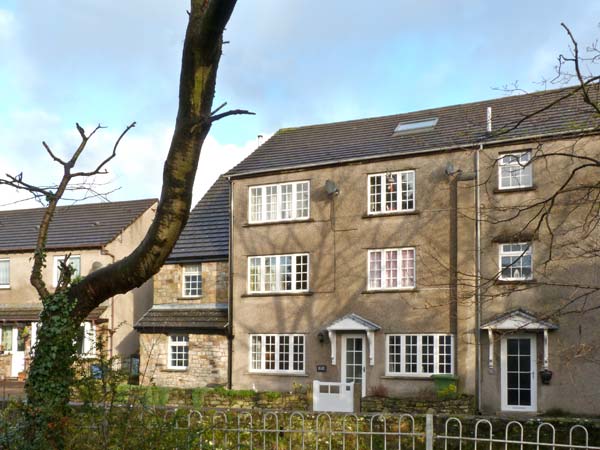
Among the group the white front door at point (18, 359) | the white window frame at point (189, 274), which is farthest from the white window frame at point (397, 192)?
the white front door at point (18, 359)

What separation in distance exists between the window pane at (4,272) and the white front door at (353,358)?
2019cm

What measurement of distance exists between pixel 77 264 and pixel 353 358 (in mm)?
16655

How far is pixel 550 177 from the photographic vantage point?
2434 centimetres

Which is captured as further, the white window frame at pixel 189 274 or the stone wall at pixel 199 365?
the white window frame at pixel 189 274

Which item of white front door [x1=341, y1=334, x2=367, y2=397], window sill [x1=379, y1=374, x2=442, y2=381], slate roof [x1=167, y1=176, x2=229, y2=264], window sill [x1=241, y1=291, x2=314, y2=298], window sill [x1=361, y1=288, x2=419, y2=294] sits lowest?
window sill [x1=379, y1=374, x2=442, y2=381]

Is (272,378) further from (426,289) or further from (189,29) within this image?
(189,29)

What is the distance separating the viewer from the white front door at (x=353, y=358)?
2719 centimetres

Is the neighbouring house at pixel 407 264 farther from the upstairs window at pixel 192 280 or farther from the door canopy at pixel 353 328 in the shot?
the upstairs window at pixel 192 280

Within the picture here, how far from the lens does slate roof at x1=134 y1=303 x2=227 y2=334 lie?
30388 millimetres

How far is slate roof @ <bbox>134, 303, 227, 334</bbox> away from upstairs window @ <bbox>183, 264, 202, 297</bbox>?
664mm

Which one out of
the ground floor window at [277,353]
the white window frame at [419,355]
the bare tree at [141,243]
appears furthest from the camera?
the ground floor window at [277,353]

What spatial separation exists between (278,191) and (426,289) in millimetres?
7012

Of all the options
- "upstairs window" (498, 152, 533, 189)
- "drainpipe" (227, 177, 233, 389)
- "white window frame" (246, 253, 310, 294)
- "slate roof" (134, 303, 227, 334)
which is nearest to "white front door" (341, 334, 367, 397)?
"white window frame" (246, 253, 310, 294)

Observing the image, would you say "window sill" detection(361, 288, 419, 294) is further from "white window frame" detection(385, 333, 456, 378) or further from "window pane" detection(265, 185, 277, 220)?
"window pane" detection(265, 185, 277, 220)
